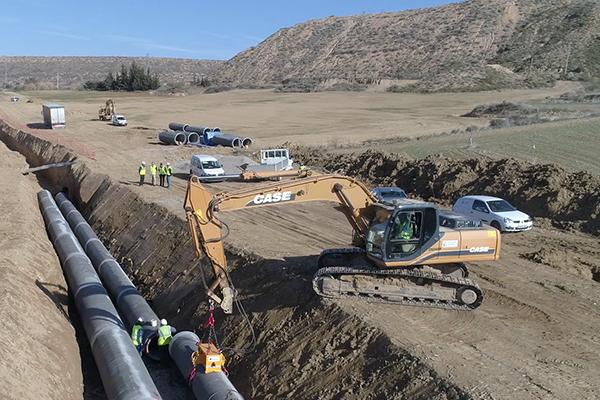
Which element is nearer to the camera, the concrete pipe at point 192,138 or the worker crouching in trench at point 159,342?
the worker crouching in trench at point 159,342

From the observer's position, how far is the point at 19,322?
1538 centimetres

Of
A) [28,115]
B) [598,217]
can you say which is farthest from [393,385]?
[28,115]

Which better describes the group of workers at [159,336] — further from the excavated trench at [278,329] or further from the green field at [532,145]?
the green field at [532,145]

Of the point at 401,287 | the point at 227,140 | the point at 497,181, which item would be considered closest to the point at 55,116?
the point at 227,140

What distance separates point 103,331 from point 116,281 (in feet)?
13.7

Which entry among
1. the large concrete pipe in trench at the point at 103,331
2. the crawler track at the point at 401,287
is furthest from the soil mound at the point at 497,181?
the large concrete pipe in trench at the point at 103,331

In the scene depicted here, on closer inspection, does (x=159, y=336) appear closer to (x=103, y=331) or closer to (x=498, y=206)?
(x=103, y=331)

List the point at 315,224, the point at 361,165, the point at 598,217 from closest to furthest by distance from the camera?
the point at 598,217 < the point at 315,224 < the point at 361,165

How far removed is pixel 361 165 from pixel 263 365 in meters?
21.6

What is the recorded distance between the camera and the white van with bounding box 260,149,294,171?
34.6 m

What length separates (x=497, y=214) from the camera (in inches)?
896

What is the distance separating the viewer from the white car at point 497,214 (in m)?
22.4

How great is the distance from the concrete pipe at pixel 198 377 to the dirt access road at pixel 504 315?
3277mm

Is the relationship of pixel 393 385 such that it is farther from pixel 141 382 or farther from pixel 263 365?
pixel 141 382
